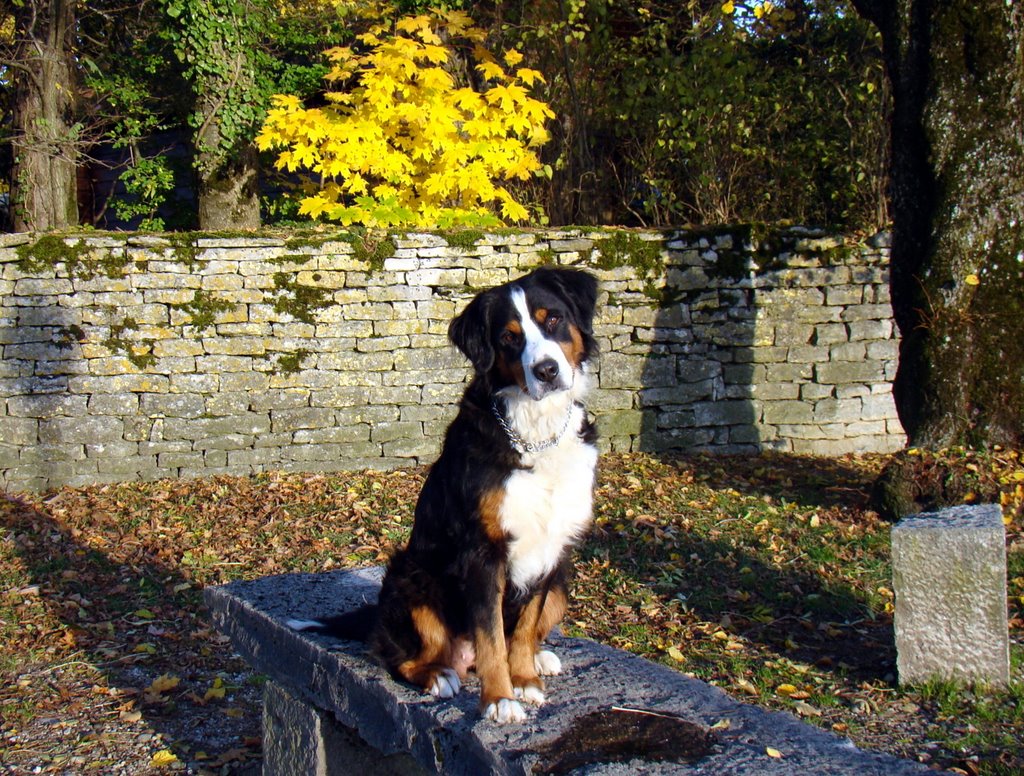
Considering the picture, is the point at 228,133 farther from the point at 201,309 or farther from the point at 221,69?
the point at 201,309

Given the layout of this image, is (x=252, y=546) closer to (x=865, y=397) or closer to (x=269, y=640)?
(x=269, y=640)

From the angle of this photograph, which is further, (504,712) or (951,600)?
(951,600)

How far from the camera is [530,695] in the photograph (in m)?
2.85

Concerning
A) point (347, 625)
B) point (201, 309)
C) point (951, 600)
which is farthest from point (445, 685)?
point (201, 309)

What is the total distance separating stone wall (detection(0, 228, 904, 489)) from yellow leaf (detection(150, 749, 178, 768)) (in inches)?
172

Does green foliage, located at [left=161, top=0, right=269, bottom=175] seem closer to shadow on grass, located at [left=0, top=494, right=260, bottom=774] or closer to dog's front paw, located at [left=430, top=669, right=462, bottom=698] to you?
shadow on grass, located at [left=0, top=494, right=260, bottom=774]

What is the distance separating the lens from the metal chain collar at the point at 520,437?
2914mm

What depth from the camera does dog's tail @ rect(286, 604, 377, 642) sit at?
11.2 ft

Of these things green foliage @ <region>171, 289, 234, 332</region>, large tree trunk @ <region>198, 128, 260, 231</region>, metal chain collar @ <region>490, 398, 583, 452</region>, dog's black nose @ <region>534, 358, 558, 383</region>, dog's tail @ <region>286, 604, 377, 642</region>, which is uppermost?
large tree trunk @ <region>198, 128, 260, 231</region>

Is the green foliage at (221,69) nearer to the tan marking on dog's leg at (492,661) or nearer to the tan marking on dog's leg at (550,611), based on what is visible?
the tan marking on dog's leg at (550,611)

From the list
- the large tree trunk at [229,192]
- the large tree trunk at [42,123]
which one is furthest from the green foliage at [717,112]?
the large tree trunk at [42,123]

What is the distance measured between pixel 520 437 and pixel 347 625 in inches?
42.5

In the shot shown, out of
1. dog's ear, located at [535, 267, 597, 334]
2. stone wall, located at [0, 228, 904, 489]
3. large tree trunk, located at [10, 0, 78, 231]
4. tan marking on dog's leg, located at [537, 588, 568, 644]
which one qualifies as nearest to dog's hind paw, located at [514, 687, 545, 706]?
tan marking on dog's leg, located at [537, 588, 568, 644]

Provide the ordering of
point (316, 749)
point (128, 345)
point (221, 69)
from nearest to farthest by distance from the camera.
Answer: point (316, 749) → point (128, 345) → point (221, 69)
